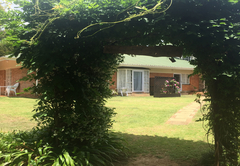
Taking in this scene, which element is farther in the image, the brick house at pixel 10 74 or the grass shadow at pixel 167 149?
the brick house at pixel 10 74

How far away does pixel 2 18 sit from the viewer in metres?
3.36

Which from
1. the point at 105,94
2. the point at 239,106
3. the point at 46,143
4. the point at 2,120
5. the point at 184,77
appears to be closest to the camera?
the point at 239,106

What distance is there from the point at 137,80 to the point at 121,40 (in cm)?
1617

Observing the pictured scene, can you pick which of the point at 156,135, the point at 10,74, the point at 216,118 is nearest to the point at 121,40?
the point at 216,118

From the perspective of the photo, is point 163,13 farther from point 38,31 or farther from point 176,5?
point 38,31

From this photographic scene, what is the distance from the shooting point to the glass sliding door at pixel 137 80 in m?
19.9

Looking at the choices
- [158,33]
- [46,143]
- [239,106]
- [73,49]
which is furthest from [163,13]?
[46,143]

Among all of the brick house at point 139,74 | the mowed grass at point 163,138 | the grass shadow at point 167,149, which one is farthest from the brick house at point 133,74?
the grass shadow at point 167,149

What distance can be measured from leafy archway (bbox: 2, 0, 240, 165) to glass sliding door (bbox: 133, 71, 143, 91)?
1599 cm

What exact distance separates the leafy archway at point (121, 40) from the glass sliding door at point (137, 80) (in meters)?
16.0

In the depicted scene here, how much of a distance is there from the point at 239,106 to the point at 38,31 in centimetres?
334

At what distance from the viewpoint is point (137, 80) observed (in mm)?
20000

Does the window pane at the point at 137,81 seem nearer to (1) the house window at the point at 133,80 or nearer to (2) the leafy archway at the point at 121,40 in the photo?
(1) the house window at the point at 133,80

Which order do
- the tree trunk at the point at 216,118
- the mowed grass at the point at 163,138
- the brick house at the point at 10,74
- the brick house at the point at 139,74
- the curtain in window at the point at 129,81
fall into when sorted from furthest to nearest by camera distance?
1. the curtain in window at the point at 129,81
2. the brick house at the point at 139,74
3. the brick house at the point at 10,74
4. the mowed grass at the point at 163,138
5. the tree trunk at the point at 216,118
